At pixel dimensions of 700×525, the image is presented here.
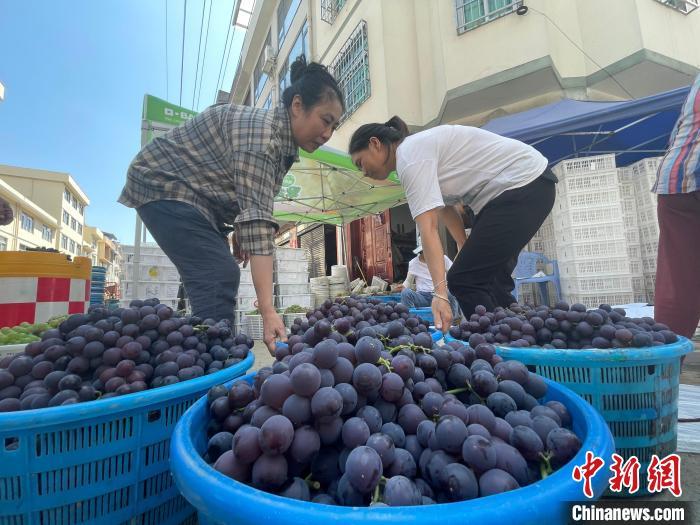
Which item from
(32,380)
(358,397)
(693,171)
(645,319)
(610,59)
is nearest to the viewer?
(358,397)

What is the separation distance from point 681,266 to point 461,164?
110 cm

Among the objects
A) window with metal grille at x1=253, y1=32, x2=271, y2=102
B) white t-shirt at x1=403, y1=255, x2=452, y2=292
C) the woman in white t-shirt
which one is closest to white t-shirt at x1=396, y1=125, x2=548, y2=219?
the woman in white t-shirt

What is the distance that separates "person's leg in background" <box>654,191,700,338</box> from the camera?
1545 millimetres

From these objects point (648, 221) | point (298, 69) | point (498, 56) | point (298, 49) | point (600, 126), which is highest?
point (298, 49)

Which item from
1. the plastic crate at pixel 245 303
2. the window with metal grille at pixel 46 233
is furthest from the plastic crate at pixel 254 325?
the window with metal grille at pixel 46 233

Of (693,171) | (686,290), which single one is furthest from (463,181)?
(686,290)

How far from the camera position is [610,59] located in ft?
19.5

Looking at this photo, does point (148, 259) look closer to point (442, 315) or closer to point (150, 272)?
point (150, 272)

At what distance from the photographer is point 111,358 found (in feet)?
3.07

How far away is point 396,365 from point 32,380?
97 cm

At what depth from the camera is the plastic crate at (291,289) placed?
19.6 feet

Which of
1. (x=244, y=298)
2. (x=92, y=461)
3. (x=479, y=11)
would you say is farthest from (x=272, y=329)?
(x=479, y=11)

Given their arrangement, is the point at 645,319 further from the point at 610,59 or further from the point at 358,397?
the point at 610,59

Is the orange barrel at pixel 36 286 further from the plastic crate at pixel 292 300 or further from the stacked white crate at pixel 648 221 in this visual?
the stacked white crate at pixel 648 221
